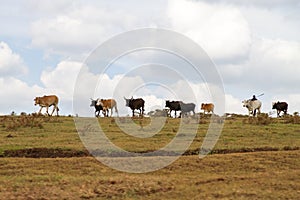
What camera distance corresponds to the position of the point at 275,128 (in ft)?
98.5

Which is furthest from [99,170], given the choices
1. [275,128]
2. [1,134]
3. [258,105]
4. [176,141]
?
[258,105]

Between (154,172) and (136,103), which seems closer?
(154,172)

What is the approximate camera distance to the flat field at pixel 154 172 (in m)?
15.3

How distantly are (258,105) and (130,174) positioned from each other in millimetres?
23790

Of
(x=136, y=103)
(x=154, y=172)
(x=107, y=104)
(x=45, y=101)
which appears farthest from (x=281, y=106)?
(x=154, y=172)

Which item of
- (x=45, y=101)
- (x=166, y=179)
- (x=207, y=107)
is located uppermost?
(x=207, y=107)

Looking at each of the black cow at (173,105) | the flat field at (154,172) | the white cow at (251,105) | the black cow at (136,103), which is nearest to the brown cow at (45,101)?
the black cow at (136,103)

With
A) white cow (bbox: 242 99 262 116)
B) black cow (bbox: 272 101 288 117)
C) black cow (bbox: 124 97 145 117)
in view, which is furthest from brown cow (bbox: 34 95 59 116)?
black cow (bbox: 272 101 288 117)

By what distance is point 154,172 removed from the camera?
18.3 metres

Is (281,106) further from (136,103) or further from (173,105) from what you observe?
(136,103)

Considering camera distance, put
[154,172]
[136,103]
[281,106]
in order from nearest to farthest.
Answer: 1. [154,172]
2. [136,103]
3. [281,106]

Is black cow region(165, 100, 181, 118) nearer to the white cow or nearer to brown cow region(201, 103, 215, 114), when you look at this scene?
brown cow region(201, 103, 215, 114)

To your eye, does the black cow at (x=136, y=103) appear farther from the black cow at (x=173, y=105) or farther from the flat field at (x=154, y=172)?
the flat field at (x=154, y=172)

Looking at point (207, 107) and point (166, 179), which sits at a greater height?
point (207, 107)
